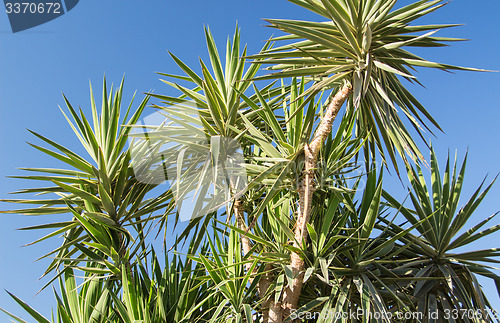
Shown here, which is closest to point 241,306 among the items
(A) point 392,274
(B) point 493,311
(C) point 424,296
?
(A) point 392,274

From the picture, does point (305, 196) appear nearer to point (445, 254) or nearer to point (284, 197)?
point (284, 197)

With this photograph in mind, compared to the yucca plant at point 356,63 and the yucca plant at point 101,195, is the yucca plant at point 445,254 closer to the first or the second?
the yucca plant at point 356,63

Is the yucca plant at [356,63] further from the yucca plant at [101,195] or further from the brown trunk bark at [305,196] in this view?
the yucca plant at [101,195]

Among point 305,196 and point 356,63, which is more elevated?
point 356,63

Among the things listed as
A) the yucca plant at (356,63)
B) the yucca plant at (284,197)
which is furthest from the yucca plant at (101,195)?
the yucca plant at (356,63)

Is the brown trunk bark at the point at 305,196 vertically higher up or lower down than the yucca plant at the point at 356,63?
lower down

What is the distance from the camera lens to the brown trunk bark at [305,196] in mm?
3031

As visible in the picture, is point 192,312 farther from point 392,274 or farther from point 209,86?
point 209,86

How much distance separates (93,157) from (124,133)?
34 cm

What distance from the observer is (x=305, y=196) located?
3051 mm

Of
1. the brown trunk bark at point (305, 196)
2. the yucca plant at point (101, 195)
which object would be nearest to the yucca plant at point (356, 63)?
the brown trunk bark at point (305, 196)

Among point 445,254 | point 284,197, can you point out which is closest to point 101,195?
point 284,197

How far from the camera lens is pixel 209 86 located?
11.5 feet

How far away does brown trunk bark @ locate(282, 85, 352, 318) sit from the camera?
9.95 ft
